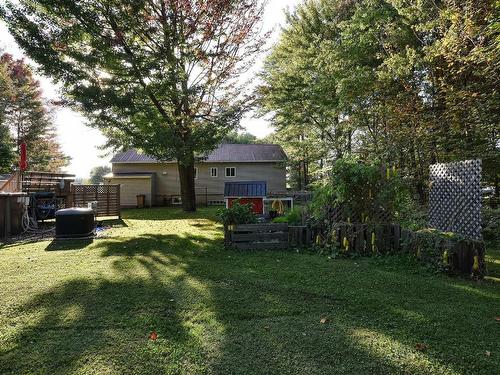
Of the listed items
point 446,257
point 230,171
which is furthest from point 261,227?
point 230,171

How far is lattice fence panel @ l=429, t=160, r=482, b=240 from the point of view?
4930 millimetres

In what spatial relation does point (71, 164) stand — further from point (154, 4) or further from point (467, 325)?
point (467, 325)

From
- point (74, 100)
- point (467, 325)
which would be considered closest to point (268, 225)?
point (467, 325)

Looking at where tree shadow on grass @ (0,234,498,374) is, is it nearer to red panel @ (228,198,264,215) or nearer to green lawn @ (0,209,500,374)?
green lawn @ (0,209,500,374)

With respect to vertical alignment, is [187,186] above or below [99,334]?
above

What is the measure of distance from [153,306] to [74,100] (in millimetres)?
8519

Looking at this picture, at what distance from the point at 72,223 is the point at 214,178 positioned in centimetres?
1552

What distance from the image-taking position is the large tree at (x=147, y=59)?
8289 mm

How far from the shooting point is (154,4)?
37.4 feet

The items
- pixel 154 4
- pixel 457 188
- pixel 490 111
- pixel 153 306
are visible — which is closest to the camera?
pixel 153 306

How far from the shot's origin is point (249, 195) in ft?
37.4

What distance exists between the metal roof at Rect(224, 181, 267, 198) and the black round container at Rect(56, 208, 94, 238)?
5095 millimetres

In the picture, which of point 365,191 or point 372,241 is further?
point 365,191

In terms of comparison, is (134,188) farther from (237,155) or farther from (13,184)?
(13,184)
